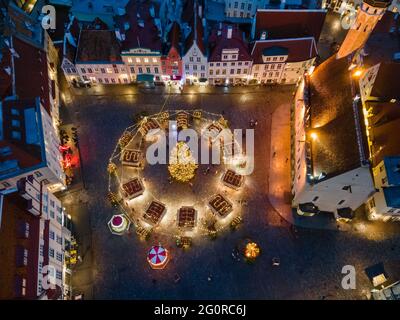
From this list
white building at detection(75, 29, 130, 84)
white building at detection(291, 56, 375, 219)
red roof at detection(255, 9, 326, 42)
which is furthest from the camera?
white building at detection(75, 29, 130, 84)

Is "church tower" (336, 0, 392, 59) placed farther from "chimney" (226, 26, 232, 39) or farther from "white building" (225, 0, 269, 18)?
"white building" (225, 0, 269, 18)

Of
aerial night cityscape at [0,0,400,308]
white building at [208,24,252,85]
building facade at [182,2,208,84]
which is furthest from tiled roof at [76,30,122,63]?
white building at [208,24,252,85]

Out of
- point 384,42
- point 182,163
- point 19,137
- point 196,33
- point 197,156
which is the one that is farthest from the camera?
point 197,156

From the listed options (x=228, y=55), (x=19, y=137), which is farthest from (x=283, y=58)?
(x=19, y=137)

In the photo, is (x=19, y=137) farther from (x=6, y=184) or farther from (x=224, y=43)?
(x=224, y=43)

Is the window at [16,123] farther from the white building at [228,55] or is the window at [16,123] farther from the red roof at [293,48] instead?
the red roof at [293,48]
